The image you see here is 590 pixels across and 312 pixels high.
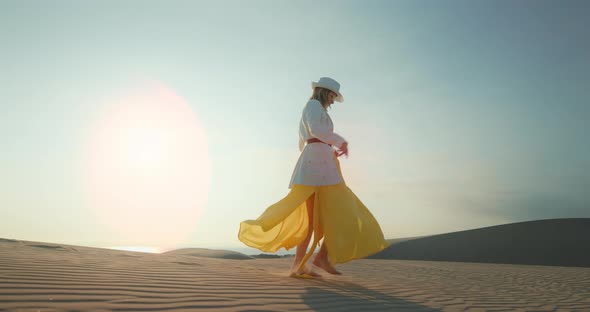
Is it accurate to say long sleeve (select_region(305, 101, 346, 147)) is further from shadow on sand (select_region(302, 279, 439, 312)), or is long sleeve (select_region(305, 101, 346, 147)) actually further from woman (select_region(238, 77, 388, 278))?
shadow on sand (select_region(302, 279, 439, 312))

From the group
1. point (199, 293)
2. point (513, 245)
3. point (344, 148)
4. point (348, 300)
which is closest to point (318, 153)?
point (344, 148)

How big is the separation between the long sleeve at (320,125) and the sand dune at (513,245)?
1189 centimetres

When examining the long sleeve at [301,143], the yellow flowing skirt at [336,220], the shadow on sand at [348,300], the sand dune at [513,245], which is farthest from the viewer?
the sand dune at [513,245]

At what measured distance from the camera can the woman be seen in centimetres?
512

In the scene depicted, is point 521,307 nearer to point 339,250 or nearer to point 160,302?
point 339,250

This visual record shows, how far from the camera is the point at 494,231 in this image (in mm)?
17562

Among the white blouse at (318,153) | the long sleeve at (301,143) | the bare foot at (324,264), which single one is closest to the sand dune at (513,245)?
the bare foot at (324,264)

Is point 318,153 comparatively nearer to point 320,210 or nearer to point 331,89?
point 320,210

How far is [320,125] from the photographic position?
17.7 feet

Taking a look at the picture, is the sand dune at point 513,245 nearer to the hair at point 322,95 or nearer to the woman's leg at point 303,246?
the woman's leg at point 303,246

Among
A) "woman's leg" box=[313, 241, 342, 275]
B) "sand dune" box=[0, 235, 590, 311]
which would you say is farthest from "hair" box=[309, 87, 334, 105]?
"sand dune" box=[0, 235, 590, 311]

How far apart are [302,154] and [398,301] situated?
6.97 ft

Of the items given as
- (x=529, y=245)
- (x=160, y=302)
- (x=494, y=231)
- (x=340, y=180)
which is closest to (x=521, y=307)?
(x=340, y=180)

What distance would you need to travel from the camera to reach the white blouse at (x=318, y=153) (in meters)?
5.39
